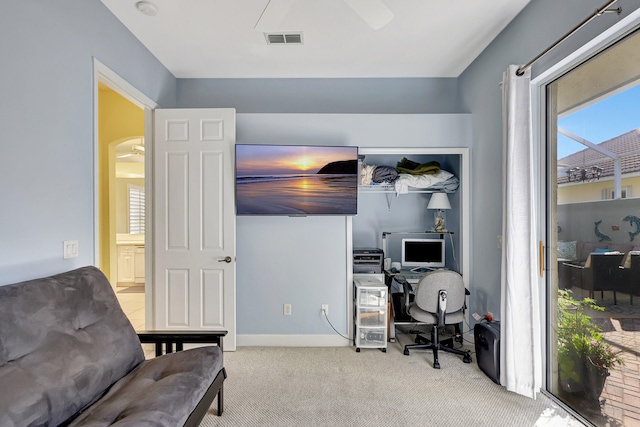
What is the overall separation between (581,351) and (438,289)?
1001 mm

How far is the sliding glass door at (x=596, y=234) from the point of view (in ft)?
5.45

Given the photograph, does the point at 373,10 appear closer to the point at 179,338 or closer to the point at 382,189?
the point at 382,189

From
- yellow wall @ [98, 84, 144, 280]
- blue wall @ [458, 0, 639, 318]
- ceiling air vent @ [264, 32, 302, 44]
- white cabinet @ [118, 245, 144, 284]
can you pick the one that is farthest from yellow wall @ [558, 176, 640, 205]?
white cabinet @ [118, 245, 144, 284]

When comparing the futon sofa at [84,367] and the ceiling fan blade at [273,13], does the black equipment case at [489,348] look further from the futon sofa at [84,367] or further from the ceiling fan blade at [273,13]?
the ceiling fan blade at [273,13]

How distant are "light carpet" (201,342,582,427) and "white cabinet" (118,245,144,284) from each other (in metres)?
3.75

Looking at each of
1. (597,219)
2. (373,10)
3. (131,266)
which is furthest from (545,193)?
(131,266)

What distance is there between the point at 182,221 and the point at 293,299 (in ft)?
4.40

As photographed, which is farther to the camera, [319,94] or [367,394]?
[319,94]

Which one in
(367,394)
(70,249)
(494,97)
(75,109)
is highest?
(494,97)

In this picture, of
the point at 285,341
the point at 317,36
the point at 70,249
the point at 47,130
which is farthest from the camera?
the point at 285,341

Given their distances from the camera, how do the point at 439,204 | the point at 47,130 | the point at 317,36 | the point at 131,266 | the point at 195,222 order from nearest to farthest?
1. the point at 47,130
2. the point at 317,36
3. the point at 195,222
4. the point at 439,204
5. the point at 131,266

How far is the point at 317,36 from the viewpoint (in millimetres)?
2688

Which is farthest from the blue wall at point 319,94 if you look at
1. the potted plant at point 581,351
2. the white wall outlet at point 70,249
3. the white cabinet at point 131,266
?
the white cabinet at point 131,266

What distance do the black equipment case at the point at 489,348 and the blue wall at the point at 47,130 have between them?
2984 millimetres
